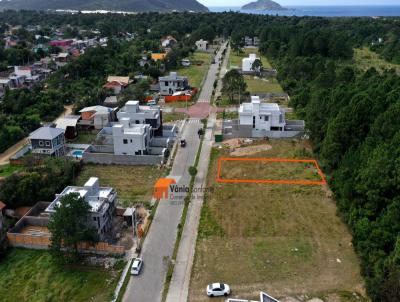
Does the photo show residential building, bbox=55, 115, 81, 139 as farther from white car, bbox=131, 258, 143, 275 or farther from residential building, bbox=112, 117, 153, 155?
white car, bbox=131, 258, 143, 275

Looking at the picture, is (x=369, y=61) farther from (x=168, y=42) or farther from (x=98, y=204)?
(x=98, y=204)

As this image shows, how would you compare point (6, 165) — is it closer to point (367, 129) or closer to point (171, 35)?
point (367, 129)

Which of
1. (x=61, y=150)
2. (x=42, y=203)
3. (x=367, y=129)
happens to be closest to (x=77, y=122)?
(x=61, y=150)

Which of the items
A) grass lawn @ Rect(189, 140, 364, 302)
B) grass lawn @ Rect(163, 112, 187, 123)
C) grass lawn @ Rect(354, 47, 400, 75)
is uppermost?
grass lawn @ Rect(354, 47, 400, 75)

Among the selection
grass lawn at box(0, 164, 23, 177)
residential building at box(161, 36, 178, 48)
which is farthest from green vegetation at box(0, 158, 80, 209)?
residential building at box(161, 36, 178, 48)

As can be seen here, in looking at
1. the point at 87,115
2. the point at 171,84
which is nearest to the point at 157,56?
the point at 171,84
